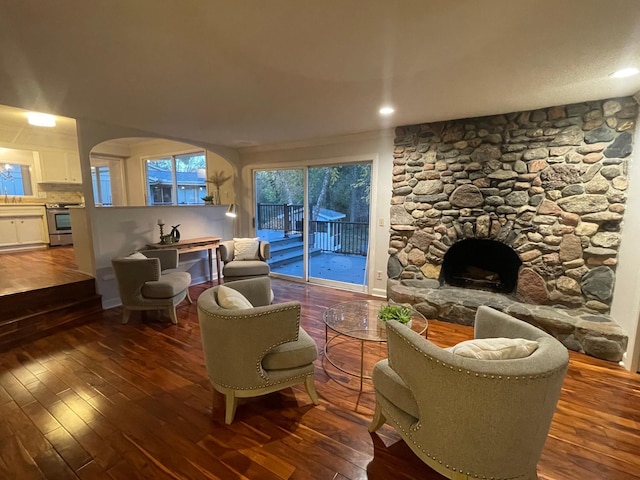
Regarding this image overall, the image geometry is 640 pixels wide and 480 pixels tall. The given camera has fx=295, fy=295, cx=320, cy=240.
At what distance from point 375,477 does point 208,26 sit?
2.60 metres

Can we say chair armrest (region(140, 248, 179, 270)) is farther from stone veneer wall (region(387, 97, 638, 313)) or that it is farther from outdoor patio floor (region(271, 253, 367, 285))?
stone veneer wall (region(387, 97, 638, 313))

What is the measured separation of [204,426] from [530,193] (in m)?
3.81

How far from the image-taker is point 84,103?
2.98 metres

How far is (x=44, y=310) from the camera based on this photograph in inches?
133

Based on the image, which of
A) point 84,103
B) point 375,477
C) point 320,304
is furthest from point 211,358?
point 84,103

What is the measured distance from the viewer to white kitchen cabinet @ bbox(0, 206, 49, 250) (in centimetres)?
573

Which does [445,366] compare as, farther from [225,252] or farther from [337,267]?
[337,267]

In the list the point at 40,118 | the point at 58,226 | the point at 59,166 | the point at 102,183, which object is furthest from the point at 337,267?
the point at 59,166

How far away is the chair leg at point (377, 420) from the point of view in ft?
5.94

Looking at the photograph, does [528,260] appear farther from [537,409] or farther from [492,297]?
[537,409]

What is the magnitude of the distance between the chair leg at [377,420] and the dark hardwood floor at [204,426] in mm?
50

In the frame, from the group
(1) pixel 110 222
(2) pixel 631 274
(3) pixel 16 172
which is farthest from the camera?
(3) pixel 16 172

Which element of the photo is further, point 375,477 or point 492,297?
point 492,297

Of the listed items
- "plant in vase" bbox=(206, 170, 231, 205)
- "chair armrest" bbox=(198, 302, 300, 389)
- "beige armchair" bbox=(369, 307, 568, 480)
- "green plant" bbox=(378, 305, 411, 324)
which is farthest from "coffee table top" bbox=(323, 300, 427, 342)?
"plant in vase" bbox=(206, 170, 231, 205)
